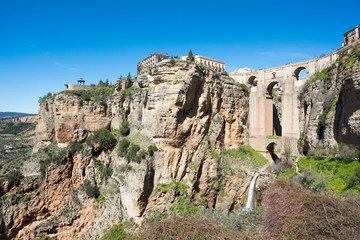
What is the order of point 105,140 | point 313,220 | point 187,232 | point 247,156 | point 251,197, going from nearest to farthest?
point 187,232, point 313,220, point 251,197, point 105,140, point 247,156

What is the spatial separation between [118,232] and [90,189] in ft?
20.2

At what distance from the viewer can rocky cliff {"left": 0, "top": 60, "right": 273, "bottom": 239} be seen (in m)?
22.5

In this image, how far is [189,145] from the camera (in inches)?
976

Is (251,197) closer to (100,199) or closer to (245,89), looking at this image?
(245,89)

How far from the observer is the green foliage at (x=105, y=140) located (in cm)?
2676

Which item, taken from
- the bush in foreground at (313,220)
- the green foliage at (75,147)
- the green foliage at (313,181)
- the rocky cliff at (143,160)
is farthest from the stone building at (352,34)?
the green foliage at (75,147)

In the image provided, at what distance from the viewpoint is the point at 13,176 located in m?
24.1

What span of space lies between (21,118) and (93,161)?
8480cm

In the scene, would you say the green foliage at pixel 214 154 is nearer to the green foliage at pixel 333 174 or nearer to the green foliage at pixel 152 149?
the green foliage at pixel 152 149

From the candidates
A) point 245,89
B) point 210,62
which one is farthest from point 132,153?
point 210,62

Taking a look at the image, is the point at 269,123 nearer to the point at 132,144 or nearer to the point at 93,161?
the point at 132,144

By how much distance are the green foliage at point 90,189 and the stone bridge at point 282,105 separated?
64.5 feet

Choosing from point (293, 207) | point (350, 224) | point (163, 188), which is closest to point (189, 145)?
point (163, 188)

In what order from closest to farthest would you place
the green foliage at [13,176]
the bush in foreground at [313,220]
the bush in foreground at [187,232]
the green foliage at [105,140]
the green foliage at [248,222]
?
the bush in foreground at [187,232] < the bush in foreground at [313,220] < the green foliage at [248,222] < the green foliage at [13,176] < the green foliage at [105,140]
